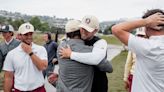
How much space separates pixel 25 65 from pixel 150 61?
2548 mm

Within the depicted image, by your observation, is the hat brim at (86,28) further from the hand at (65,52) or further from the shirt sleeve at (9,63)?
the shirt sleeve at (9,63)

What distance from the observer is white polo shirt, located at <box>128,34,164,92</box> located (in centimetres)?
361

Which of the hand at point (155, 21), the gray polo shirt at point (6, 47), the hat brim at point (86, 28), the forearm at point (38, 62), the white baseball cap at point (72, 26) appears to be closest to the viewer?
the hand at point (155, 21)

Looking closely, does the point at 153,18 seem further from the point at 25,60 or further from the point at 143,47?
the point at 25,60

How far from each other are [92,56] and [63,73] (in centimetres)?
40

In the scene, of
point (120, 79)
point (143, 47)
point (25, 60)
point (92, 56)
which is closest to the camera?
point (143, 47)

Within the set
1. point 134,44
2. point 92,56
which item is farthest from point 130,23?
point 92,56

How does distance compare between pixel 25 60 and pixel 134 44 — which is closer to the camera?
pixel 134 44

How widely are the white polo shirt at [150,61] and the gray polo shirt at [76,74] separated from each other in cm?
122

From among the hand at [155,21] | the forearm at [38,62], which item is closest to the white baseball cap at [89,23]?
the forearm at [38,62]

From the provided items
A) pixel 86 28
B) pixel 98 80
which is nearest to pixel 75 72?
pixel 98 80

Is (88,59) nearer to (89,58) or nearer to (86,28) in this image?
(89,58)

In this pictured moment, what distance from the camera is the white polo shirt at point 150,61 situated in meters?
3.61

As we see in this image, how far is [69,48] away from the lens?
193 inches
